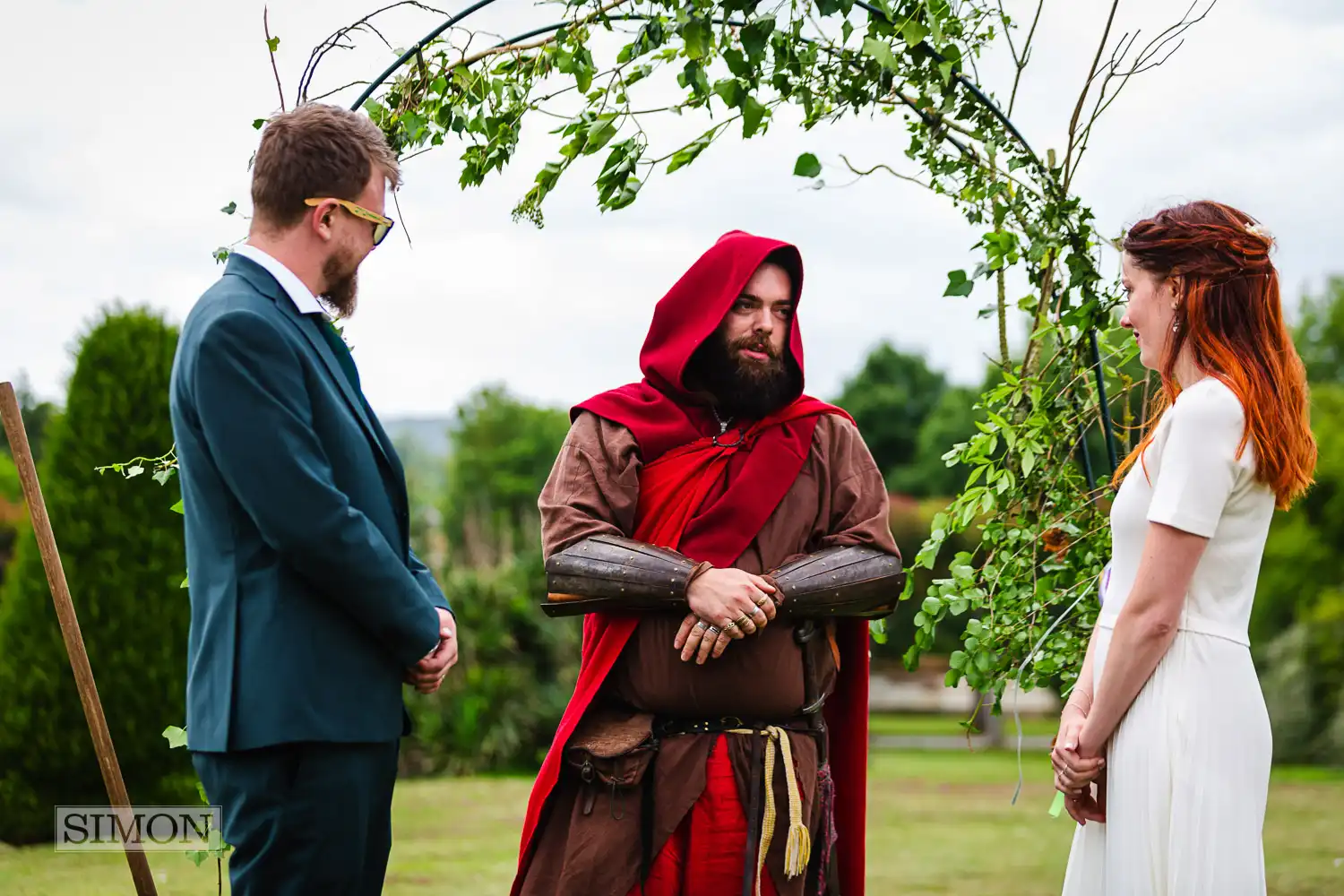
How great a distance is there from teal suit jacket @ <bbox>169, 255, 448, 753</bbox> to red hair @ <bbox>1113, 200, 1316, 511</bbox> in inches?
64.3

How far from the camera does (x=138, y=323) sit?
798 centimetres

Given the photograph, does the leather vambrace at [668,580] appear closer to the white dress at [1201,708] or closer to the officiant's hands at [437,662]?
the officiant's hands at [437,662]

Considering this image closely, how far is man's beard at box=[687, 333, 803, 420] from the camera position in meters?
3.28

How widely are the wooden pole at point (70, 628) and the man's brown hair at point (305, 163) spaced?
87cm

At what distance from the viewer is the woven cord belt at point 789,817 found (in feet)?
9.89

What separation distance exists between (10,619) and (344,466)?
6.22m

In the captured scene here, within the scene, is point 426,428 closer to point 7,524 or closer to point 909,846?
point 7,524

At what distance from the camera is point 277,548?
2289mm

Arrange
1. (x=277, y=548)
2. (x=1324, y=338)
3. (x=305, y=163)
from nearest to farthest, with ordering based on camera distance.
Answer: (x=277, y=548)
(x=305, y=163)
(x=1324, y=338)

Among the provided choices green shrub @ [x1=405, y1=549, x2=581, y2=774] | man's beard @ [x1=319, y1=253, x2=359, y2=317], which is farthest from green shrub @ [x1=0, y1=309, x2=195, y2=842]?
man's beard @ [x1=319, y1=253, x2=359, y2=317]

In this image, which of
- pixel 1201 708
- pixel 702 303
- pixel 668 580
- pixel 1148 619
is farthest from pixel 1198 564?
pixel 702 303

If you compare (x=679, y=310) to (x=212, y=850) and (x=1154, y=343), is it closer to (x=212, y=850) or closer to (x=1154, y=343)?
(x=1154, y=343)

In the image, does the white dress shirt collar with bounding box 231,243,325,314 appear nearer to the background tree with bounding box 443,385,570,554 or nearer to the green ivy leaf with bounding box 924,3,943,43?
the green ivy leaf with bounding box 924,3,943,43

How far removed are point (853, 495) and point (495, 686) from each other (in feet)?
32.3
